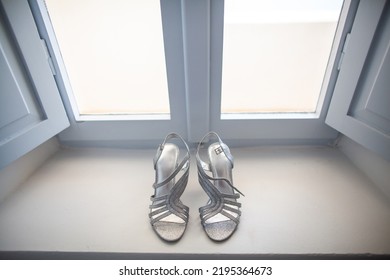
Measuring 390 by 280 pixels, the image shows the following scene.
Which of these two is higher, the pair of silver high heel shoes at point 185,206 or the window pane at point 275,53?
the window pane at point 275,53

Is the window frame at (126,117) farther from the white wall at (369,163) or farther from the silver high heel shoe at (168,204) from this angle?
the white wall at (369,163)

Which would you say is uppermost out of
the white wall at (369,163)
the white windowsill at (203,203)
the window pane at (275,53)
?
the window pane at (275,53)

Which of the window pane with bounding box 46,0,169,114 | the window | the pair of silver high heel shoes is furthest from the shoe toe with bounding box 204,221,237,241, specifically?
the window pane with bounding box 46,0,169,114

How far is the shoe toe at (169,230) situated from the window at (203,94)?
0.31m

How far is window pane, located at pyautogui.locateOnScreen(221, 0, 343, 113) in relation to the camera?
619 millimetres

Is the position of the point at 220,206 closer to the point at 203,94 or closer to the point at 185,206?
the point at 185,206

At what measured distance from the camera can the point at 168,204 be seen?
0.54 meters

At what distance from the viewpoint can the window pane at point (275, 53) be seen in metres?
0.62

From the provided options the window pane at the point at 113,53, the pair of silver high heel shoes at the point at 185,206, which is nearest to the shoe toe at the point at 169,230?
the pair of silver high heel shoes at the point at 185,206

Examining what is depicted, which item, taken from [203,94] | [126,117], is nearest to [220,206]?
[203,94]

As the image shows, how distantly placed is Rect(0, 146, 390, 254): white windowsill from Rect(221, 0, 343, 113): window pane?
205 mm

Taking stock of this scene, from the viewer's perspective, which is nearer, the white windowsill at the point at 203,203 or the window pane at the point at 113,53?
the white windowsill at the point at 203,203

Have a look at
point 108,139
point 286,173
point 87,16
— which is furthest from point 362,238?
point 87,16

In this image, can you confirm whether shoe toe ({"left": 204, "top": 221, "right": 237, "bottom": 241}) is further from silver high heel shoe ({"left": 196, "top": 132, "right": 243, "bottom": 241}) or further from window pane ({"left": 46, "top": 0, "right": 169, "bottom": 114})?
window pane ({"left": 46, "top": 0, "right": 169, "bottom": 114})
